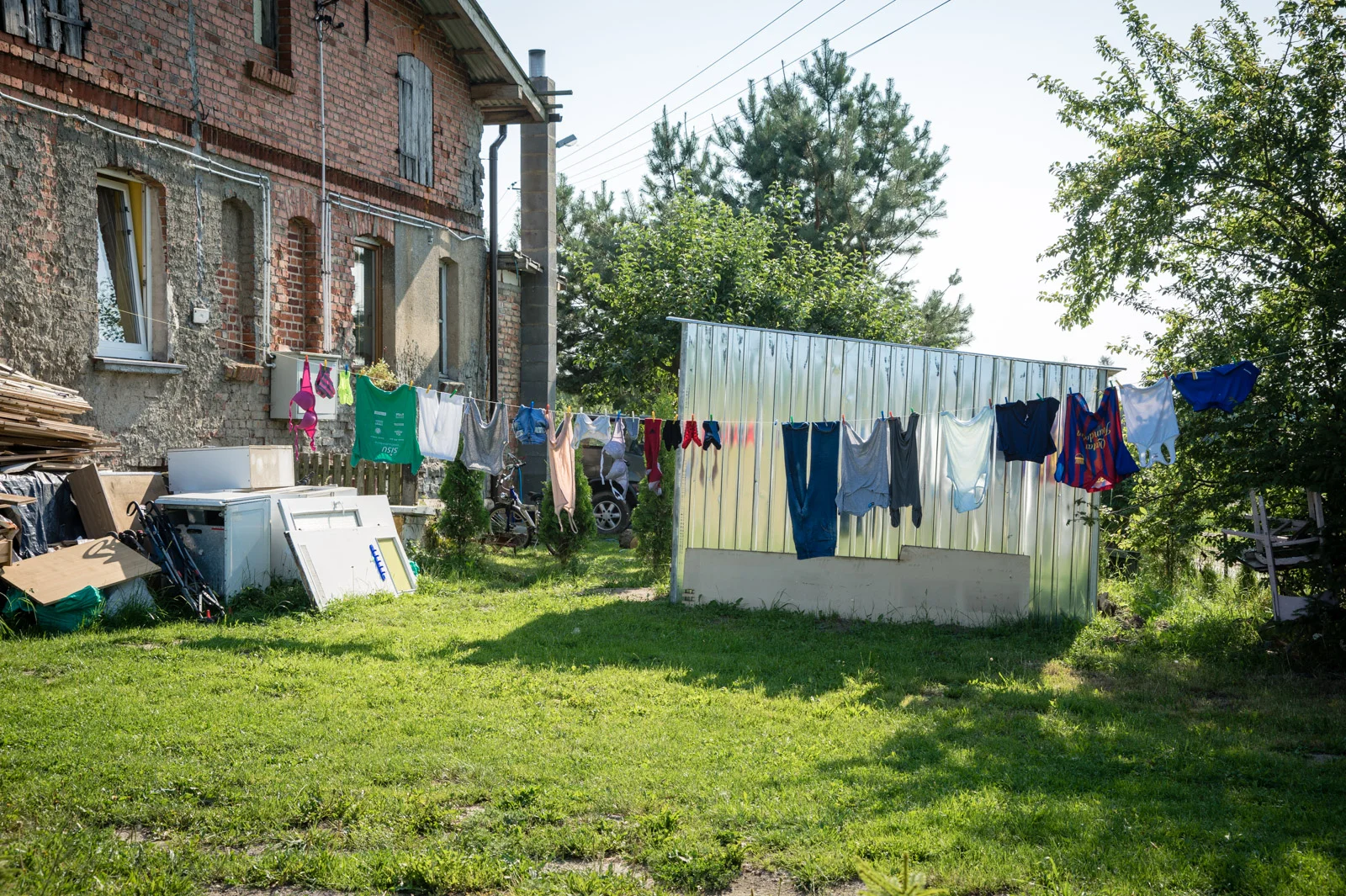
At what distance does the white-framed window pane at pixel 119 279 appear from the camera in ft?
32.1

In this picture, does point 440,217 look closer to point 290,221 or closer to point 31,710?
point 290,221

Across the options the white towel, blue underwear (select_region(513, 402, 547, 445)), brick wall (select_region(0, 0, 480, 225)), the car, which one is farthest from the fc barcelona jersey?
the car

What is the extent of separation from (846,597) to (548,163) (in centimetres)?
1063

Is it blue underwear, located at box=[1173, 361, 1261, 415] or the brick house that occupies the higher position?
the brick house

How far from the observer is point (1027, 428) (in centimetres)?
872

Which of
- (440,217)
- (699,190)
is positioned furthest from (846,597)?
(699,190)

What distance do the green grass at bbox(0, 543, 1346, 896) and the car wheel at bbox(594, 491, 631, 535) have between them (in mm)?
8704

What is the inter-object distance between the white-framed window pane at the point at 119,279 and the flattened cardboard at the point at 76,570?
7.83 ft

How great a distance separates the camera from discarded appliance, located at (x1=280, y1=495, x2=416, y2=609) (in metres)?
9.41

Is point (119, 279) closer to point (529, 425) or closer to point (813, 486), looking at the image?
point (529, 425)

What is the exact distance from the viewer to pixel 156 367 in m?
9.95

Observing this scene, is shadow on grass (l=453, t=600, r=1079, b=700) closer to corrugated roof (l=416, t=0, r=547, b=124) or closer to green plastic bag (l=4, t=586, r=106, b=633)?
green plastic bag (l=4, t=586, r=106, b=633)

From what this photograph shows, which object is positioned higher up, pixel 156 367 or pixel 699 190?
pixel 699 190

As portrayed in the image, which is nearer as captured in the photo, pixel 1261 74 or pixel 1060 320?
pixel 1261 74
